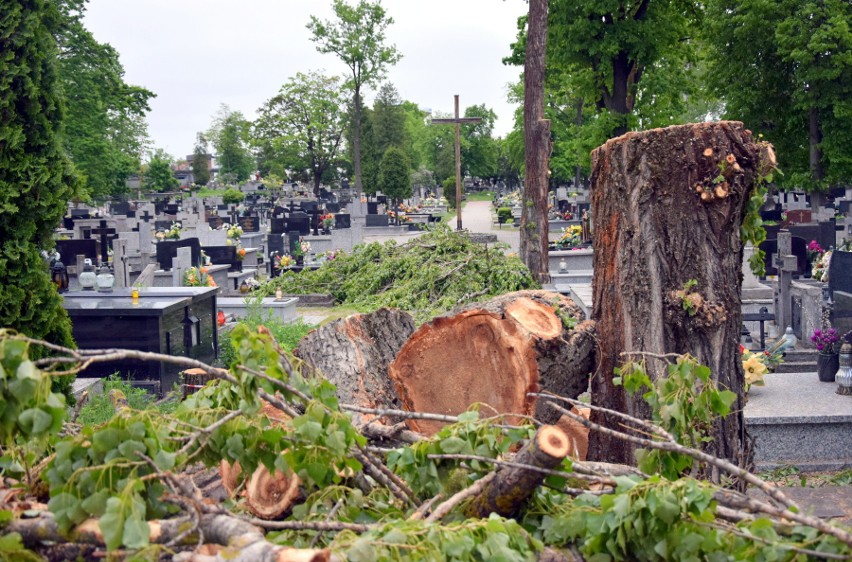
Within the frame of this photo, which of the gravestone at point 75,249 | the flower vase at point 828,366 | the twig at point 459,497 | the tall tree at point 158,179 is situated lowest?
the flower vase at point 828,366

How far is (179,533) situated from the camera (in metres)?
2.20

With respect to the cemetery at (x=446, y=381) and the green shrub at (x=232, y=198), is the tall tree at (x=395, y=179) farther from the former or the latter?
the cemetery at (x=446, y=381)

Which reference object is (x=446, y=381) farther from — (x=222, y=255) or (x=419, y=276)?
(x=222, y=255)

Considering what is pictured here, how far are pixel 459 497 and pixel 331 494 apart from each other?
15.3 inches

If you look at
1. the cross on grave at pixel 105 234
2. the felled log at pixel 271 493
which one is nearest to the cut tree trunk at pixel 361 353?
the felled log at pixel 271 493

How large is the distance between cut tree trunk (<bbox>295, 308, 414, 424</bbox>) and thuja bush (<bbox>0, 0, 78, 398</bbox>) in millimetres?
3599

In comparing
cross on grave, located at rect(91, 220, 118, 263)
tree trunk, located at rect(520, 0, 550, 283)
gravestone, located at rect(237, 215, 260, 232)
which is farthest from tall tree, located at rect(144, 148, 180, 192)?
tree trunk, located at rect(520, 0, 550, 283)

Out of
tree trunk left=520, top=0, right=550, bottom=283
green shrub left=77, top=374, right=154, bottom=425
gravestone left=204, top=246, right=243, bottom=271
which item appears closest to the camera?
green shrub left=77, top=374, right=154, bottom=425

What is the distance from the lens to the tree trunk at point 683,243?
14.6ft

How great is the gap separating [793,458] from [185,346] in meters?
6.65

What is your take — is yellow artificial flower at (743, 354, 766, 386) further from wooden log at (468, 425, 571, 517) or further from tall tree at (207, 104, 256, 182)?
tall tree at (207, 104, 256, 182)

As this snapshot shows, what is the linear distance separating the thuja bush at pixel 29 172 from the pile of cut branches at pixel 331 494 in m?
5.73

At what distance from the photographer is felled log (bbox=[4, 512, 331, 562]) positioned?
204 centimetres

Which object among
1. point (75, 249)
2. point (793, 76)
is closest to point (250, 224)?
point (75, 249)
